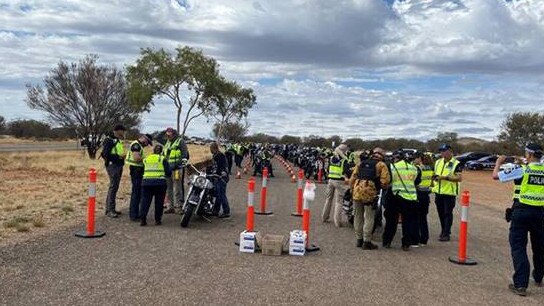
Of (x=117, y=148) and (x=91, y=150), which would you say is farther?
(x=91, y=150)

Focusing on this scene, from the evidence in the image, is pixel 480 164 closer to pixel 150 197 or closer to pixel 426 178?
pixel 426 178

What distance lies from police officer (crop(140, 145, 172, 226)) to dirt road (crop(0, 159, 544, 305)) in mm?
397

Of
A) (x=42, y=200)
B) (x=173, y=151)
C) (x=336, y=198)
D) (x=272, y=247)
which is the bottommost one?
(x=42, y=200)

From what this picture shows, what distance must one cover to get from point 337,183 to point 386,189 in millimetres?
2819

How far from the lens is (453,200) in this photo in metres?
11.5

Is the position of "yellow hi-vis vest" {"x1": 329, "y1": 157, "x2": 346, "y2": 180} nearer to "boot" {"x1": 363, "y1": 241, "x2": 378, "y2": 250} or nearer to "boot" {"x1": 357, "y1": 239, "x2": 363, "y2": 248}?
"boot" {"x1": 357, "y1": 239, "x2": 363, "y2": 248}

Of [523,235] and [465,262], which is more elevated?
[523,235]

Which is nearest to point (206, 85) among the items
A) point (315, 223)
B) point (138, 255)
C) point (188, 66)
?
point (188, 66)

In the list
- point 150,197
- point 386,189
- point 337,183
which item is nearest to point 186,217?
point 150,197

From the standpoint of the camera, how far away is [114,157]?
12.5 m

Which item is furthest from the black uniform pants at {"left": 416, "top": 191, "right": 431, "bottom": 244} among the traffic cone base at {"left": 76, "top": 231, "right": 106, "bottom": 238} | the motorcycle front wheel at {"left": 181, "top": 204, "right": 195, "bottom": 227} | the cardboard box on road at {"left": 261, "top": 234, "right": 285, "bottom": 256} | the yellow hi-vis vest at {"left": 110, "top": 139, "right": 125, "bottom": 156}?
the yellow hi-vis vest at {"left": 110, "top": 139, "right": 125, "bottom": 156}

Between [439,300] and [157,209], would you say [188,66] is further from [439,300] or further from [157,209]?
[439,300]

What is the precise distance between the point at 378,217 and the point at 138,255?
5.40 metres

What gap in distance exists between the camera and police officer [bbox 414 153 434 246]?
435 inches
